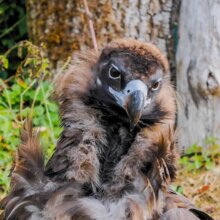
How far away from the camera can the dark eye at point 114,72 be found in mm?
4316

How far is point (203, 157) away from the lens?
6.49 metres

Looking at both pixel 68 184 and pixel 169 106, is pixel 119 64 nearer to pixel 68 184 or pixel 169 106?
pixel 169 106

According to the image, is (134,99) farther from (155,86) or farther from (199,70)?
(199,70)

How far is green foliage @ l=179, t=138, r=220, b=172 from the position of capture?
254 inches

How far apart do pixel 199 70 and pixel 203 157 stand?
0.68m

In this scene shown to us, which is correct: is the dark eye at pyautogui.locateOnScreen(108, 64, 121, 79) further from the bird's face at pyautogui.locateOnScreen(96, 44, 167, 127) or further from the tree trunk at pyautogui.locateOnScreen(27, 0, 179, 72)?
the tree trunk at pyautogui.locateOnScreen(27, 0, 179, 72)

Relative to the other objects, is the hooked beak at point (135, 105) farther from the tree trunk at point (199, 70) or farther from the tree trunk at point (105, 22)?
the tree trunk at point (105, 22)

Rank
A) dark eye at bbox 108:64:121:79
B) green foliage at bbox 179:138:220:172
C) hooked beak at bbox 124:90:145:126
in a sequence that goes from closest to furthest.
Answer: hooked beak at bbox 124:90:145:126 < dark eye at bbox 108:64:121:79 < green foliage at bbox 179:138:220:172

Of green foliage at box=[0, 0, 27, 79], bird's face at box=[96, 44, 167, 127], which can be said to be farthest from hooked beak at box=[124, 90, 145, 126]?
green foliage at box=[0, 0, 27, 79]

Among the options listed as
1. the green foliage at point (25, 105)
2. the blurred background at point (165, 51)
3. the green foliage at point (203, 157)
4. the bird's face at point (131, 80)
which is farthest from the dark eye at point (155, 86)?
the green foliage at point (203, 157)

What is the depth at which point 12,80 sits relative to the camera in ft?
24.2

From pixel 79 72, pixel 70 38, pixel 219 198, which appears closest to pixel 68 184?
pixel 79 72

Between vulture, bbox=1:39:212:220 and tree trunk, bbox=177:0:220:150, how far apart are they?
1910 millimetres

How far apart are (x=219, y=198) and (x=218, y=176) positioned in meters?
0.25
